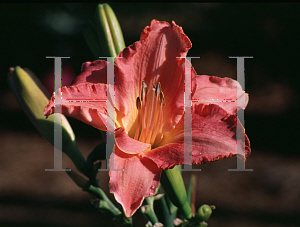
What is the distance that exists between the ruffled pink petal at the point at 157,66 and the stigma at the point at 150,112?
0.06ft

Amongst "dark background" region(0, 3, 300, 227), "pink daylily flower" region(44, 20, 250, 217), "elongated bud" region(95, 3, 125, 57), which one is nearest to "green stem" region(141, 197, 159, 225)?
"pink daylily flower" region(44, 20, 250, 217)

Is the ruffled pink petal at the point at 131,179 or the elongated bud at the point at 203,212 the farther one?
the elongated bud at the point at 203,212

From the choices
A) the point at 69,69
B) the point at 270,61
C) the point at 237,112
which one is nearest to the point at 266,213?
the point at 270,61

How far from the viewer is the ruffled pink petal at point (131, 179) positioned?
0.45 meters

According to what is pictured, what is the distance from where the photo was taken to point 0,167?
5.60 ft

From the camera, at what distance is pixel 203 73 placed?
1.77 metres

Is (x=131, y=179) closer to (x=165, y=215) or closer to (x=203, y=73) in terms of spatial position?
(x=165, y=215)

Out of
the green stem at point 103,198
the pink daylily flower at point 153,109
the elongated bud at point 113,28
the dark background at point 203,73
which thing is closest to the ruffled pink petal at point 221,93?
the pink daylily flower at point 153,109

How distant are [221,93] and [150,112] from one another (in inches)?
6.1

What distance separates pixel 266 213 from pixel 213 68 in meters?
0.97

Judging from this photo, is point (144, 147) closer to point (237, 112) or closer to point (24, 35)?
point (237, 112)

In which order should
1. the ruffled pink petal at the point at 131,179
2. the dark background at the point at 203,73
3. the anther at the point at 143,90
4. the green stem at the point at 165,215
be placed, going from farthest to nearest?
1. the dark background at the point at 203,73
2. the green stem at the point at 165,215
3. the anther at the point at 143,90
4. the ruffled pink petal at the point at 131,179

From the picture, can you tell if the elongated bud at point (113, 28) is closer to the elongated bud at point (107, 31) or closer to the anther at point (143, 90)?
the elongated bud at point (107, 31)

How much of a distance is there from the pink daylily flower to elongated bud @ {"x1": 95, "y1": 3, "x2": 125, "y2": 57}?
0.29 feet
